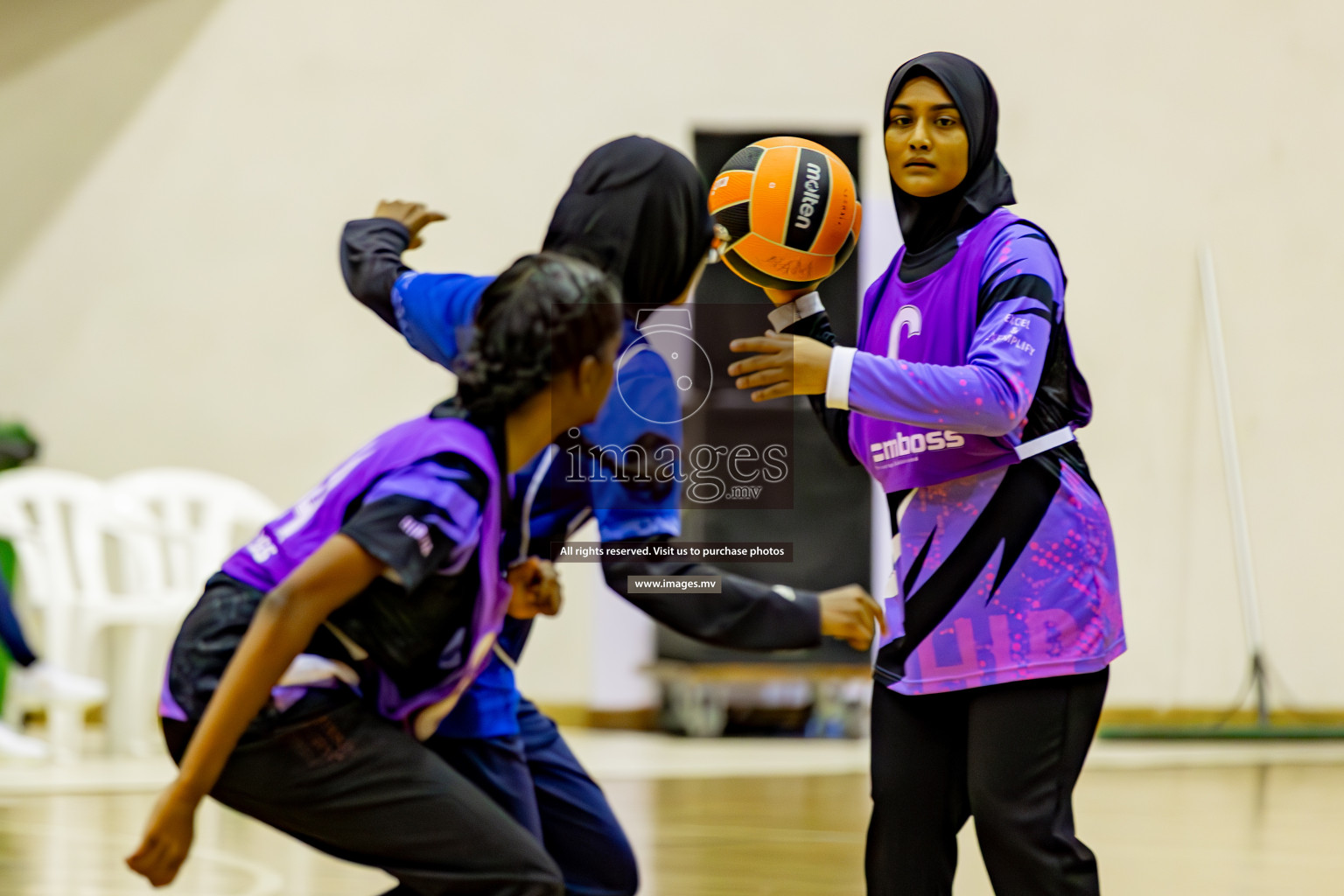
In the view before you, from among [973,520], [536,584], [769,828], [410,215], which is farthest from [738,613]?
[769,828]

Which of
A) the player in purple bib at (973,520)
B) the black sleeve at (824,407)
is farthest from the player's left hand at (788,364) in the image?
the black sleeve at (824,407)

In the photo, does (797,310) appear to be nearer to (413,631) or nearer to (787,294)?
(787,294)

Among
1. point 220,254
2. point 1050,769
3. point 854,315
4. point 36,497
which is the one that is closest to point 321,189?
point 220,254

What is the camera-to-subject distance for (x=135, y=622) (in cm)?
568

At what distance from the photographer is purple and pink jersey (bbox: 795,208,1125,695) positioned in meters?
1.89

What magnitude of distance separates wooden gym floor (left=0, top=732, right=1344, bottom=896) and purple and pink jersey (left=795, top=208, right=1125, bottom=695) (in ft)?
5.13

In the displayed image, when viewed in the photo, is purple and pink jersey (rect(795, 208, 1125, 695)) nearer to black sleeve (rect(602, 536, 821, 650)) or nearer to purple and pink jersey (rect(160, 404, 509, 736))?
black sleeve (rect(602, 536, 821, 650))

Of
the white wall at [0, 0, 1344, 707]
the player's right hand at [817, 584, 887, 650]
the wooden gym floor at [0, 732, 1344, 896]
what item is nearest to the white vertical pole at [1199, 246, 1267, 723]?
the white wall at [0, 0, 1344, 707]

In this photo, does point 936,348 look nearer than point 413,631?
No

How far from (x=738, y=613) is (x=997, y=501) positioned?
1.38 ft

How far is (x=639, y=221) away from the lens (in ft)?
6.09

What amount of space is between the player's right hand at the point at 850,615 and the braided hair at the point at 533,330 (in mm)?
494

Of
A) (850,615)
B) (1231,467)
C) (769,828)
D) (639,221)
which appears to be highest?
(639,221)

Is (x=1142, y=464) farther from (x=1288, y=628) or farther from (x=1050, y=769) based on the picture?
(x=1050, y=769)
